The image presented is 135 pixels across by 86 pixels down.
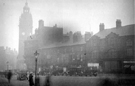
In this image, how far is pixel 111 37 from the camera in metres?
56.8

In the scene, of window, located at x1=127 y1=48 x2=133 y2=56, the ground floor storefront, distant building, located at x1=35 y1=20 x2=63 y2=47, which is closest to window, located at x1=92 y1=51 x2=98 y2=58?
the ground floor storefront

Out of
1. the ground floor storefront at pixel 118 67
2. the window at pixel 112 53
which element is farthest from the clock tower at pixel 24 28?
the window at pixel 112 53

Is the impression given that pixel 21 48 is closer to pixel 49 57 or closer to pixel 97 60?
pixel 49 57

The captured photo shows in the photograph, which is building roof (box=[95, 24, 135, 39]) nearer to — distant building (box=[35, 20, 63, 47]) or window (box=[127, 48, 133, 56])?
window (box=[127, 48, 133, 56])

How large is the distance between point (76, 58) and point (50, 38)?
944 inches

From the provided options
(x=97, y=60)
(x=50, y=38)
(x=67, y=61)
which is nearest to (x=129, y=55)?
(x=97, y=60)

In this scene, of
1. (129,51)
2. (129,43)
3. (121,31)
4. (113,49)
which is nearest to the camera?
(129,51)

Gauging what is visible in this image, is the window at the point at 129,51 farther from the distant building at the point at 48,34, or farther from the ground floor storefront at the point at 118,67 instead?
the distant building at the point at 48,34

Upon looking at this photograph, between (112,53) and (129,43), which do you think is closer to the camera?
(129,43)

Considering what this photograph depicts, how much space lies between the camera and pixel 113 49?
5628 cm

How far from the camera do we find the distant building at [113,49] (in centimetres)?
5231

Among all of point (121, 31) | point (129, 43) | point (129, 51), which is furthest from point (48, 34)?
point (129, 51)

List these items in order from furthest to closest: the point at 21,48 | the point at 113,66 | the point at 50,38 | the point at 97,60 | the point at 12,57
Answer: the point at 12,57 → the point at 21,48 → the point at 50,38 → the point at 97,60 → the point at 113,66

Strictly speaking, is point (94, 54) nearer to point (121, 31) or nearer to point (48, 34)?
point (121, 31)
